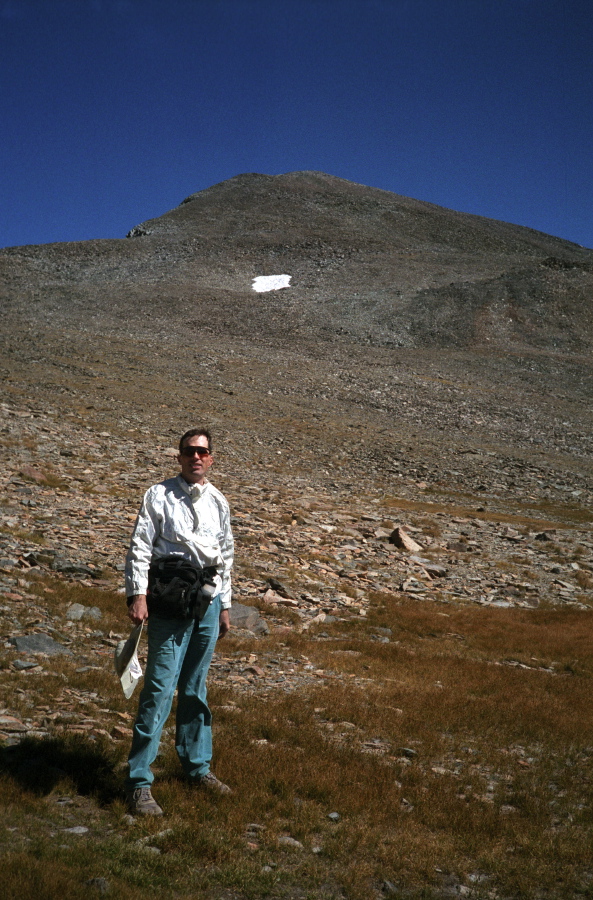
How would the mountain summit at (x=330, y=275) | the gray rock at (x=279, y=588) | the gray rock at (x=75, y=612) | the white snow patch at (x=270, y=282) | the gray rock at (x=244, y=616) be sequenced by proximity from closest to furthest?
1. the gray rock at (x=75, y=612)
2. the gray rock at (x=244, y=616)
3. the gray rock at (x=279, y=588)
4. the mountain summit at (x=330, y=275)
5. the white snow patch at (x=270, y=282)

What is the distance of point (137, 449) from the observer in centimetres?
2678

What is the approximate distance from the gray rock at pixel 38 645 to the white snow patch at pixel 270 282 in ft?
219

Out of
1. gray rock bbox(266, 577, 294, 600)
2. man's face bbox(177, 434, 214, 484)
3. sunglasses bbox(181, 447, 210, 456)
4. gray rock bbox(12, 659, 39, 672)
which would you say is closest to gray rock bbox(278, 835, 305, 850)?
man's face bbox(177, 434, 214, 484)

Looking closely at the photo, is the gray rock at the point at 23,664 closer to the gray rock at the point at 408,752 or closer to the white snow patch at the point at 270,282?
the gray rock at the point at 408,752

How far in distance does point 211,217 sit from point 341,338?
58.9 m

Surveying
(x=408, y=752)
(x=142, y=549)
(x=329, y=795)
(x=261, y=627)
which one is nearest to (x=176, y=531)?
(x=142, y=549)

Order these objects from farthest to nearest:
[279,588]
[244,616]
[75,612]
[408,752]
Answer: [279,588] → [244,616] → [75,612] → [408,752]

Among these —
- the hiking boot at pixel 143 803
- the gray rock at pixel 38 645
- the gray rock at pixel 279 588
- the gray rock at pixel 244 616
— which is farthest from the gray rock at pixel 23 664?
the gray rock at pixel 279 588

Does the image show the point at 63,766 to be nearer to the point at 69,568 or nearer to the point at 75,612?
the point at 75,612

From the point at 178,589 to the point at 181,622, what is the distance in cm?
32

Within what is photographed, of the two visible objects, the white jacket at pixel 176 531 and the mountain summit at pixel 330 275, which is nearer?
the white jacket at pixel 176 531

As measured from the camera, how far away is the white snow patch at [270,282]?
7512cm

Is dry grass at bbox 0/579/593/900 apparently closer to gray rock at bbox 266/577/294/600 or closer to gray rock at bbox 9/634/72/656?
gray rock at bbox 9/634/72/656

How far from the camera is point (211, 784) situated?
6.11 metres
